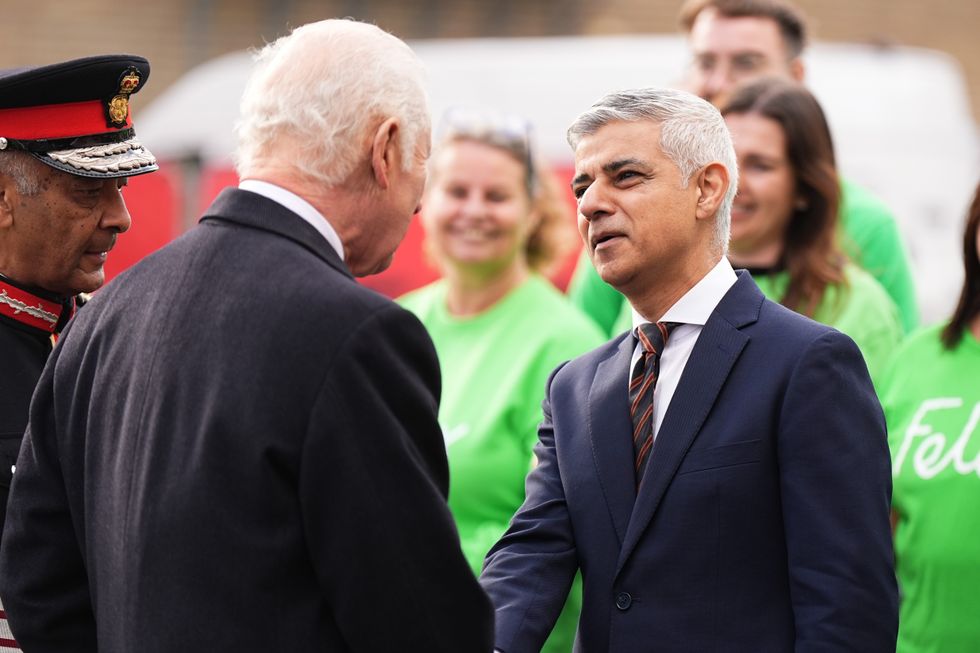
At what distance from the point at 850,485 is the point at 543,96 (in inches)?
257

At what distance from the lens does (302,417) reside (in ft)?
6.86

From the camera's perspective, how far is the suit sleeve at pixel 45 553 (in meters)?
2.42

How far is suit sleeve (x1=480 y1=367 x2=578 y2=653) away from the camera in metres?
2.63

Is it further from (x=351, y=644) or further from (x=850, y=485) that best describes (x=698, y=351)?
(x=351, y=644)

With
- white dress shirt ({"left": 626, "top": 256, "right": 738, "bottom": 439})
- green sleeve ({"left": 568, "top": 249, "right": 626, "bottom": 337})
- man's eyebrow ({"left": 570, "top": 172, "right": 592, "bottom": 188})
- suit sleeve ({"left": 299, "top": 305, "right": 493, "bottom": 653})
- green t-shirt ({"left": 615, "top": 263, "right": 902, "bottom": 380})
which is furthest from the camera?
green sleeve ({"left": 568, "top": 249, "right": 626, "bottom": 337})

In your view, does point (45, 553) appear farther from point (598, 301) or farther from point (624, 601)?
point (598, 301)

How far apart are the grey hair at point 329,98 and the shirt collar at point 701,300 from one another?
2.21ft

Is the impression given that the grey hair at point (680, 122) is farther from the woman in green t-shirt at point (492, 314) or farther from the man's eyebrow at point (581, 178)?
the woman in green t-shirt at point (492, 314)

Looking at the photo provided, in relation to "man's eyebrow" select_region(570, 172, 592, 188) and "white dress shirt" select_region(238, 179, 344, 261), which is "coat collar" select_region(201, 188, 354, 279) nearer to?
"white dress shirt" select_region(238, 179, 344, 261)

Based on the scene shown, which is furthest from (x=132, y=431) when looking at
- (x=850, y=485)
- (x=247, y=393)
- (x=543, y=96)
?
(x=543, y=96)

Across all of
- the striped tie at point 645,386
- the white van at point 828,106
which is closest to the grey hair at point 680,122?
the striped tie at point 645,386

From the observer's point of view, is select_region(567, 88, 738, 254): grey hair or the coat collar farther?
select_region(567, 88, 738, 254): grey hair

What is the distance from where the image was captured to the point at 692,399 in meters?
2.58

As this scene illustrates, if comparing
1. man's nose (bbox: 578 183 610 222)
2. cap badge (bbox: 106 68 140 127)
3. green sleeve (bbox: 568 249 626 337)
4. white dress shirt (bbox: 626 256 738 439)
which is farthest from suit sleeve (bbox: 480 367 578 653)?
green sleeve (bbox: 568 249 626 337)
